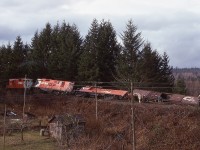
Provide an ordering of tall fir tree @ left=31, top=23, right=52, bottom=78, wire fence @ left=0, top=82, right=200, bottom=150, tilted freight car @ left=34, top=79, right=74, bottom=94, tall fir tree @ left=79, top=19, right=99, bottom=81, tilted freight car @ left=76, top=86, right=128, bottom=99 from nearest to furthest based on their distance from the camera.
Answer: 1. wire fence @ left=0, top=82, right=200, bottom=150
2. tilted freight car @ left=76, top=86, right=128, bottom=99
3. tilted freight car @ left=34, top=79, right=74, bottom=94
4. tall fir tree @ left=79, top=19, right=99, bottom=81
5. tall fir tree @ left=31, top=23, right=52, bottom=78

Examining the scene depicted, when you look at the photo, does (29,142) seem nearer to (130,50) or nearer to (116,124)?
(116,124)

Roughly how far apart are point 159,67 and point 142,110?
19269mm

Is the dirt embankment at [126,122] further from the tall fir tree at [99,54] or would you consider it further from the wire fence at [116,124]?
the tall fir tree at [99,54]

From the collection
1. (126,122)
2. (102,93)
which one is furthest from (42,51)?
(126,122)

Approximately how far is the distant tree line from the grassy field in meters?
20.6

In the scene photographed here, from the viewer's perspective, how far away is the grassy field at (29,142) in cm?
2750

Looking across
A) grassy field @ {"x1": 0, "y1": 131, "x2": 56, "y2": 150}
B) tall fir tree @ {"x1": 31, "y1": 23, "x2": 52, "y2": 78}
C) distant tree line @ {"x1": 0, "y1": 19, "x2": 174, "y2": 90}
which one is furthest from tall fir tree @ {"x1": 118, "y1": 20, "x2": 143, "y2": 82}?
grassy field @ {"x1": 0, "y1": 131, "x2": 56, "y2": 150}

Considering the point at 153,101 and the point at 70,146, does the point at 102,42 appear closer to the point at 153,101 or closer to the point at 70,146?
the point at 153,101

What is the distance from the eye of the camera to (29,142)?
2944 centimetres

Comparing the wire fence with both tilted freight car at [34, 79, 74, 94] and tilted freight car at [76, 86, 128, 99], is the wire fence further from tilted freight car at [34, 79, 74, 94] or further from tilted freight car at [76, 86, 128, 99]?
tilted freight car at [76, 86, 128, 99]

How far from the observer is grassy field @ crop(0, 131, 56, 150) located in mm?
27500

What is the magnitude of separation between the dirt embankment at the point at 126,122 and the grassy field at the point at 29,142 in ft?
8.59

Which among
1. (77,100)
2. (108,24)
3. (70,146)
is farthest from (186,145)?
(108,24)

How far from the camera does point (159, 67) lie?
5750cm
